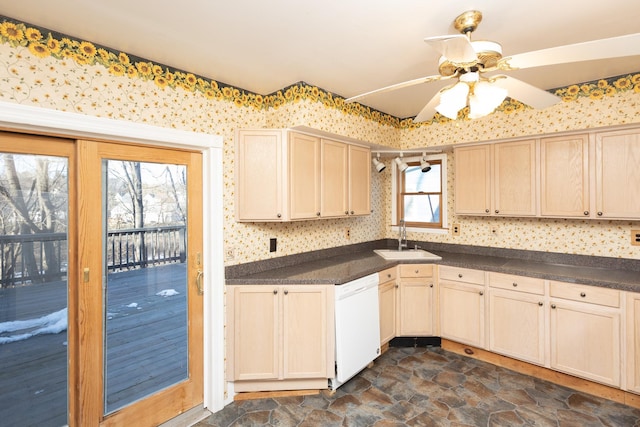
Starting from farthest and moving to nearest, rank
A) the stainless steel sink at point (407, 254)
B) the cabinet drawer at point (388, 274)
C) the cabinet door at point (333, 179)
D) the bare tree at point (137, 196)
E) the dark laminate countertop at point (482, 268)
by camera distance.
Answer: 1. the stainless steel sink at point (407, 254)
2. the cabinet drawer at point (388, 274)
3. the cabinet door at point (333, 179)
4. the dark laminate countertop at point (482, 268)
5. the bare tree at point (137, 196)

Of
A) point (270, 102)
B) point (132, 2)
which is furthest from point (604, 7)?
point (132, 2)

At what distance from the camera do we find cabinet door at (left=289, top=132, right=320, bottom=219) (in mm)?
2609

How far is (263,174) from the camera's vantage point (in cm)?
259

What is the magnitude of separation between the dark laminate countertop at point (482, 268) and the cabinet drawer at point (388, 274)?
0.05 m

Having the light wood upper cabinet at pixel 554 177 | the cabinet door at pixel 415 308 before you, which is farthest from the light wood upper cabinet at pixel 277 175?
the light wood upper cabinet at pixel 554 177

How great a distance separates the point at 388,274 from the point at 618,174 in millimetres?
2070

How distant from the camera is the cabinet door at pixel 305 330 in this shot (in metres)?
2.48

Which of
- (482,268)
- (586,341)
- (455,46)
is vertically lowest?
(586,341)

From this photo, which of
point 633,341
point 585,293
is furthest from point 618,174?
point 633,341

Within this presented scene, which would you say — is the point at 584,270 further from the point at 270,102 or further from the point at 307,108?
the point at 270,102

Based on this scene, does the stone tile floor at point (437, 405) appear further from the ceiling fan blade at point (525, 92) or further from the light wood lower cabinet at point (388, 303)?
the ceiling fan blade at point (525, 92)

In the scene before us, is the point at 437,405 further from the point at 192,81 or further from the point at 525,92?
the point at 192,81

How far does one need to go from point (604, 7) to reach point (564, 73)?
0.94m

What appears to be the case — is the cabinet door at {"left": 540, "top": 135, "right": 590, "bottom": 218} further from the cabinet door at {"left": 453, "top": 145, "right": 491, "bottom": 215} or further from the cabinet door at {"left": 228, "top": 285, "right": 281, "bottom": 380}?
the cabinet door at {"left": 228, "top": 285, "right": 281, "bottom": 380}
